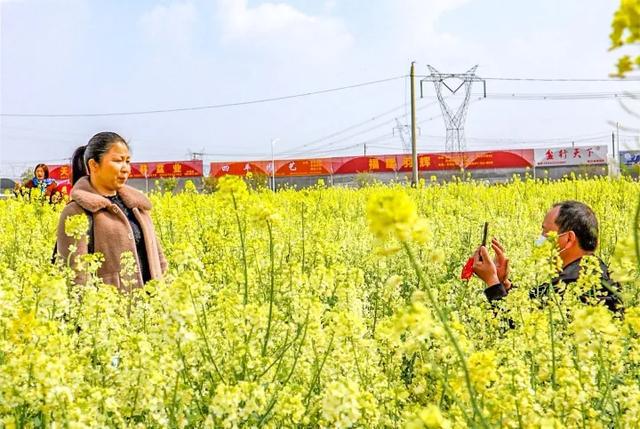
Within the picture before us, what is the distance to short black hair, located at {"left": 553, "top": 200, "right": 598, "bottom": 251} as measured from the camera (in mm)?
3793

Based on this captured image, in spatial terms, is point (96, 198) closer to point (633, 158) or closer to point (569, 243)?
point (569, 243)

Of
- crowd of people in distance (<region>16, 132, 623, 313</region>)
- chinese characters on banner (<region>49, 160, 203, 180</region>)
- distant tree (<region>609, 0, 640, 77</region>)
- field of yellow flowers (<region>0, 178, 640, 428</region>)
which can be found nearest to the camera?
distant tree (<region>609, 0, 640, 77</region>)

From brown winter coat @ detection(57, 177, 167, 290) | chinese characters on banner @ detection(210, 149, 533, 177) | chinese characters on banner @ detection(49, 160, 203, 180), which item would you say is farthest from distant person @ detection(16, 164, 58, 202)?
chinese characters on banner @ detection(49, 160, 203, 180)

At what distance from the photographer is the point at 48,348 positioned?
1.86 metres

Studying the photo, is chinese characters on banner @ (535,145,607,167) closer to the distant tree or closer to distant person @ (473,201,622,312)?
distant person @ (473,201,622,312)

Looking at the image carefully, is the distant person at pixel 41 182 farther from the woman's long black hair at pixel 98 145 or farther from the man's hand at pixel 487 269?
the man's hand at pixel 487 269

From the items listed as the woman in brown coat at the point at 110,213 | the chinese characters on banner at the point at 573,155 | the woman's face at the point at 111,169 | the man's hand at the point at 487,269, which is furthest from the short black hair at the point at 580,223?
the chinese characters on banner at the point at 573,155

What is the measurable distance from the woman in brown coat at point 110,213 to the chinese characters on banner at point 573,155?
35778 millimetres

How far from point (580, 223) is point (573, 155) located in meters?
36.2

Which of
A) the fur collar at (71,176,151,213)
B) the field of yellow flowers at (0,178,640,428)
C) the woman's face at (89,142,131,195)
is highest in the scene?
the woman's face at (89,142,131,195)

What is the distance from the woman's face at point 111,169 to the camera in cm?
394

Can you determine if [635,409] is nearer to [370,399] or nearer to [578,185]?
[370,399]

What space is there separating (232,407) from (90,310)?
923mm

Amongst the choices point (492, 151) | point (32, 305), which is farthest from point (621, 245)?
point (492, 151)
